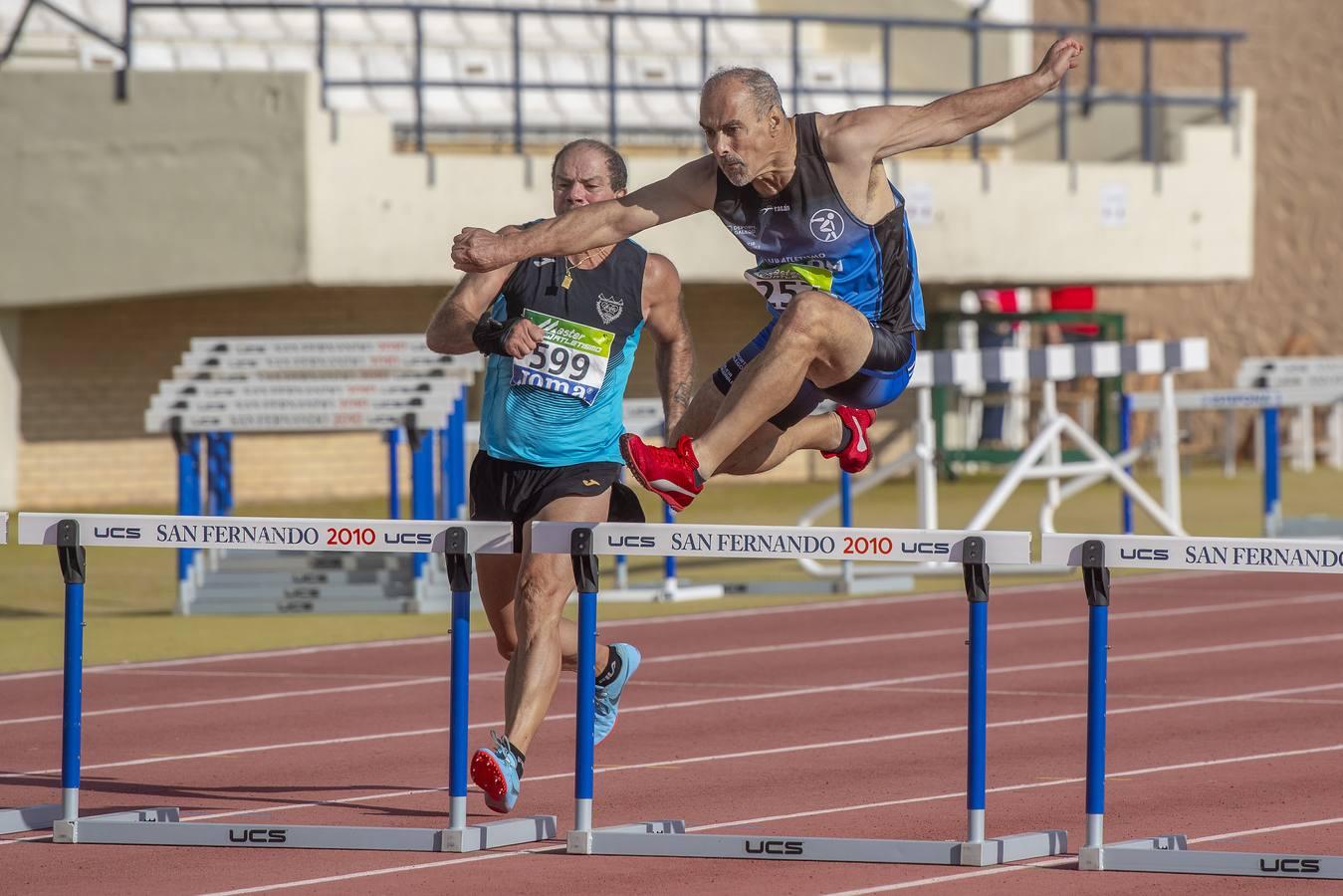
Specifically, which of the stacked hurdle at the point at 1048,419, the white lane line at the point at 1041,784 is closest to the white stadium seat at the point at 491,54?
the stacked hurdle at the point at 1048,419

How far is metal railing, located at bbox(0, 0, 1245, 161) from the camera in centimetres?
1722

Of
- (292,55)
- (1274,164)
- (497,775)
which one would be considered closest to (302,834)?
(497,775)

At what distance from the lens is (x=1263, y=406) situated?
16062 mm

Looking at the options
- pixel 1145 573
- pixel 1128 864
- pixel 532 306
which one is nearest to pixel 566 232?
pixel 532 306

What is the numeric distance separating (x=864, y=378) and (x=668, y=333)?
0.72 metres

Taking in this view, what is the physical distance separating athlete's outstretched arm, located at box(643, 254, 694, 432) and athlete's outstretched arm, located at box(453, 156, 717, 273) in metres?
0.54

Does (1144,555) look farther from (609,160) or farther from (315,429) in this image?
(315,429)

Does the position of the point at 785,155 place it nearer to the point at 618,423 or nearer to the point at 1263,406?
the point at 618,423

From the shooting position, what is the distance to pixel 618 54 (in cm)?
2198

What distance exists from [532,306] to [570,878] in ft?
5.75

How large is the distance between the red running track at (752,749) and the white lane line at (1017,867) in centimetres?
2

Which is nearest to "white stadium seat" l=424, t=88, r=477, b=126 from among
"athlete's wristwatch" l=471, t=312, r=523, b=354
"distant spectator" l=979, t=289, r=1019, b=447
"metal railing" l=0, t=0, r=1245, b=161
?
"metal railing" l=0, t=0, r=1245, b=161

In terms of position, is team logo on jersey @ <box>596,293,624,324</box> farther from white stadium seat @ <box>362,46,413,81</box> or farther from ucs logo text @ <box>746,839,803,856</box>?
white stadium seat @ <box>362,46,413,81</box>

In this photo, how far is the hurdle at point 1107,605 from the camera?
18.6 ft
